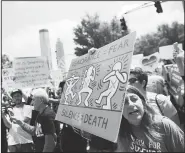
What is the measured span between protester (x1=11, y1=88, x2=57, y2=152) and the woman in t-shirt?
95cm

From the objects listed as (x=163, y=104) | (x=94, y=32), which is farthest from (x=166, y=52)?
(x=94, y=32)

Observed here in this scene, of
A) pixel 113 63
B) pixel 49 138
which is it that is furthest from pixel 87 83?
pixel 49 138

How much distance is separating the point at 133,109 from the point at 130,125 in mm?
175

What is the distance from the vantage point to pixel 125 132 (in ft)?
6.41

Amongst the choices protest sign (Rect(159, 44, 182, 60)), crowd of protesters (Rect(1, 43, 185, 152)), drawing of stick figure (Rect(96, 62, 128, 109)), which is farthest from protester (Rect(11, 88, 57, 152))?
protest sign (Rect(159, 44, 182, 60))

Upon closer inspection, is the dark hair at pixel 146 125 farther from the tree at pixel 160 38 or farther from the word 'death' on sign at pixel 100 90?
the tree at pixel 160 38

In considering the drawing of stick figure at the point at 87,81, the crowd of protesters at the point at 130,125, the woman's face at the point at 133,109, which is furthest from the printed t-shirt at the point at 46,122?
the woman's face at the point at 133,109

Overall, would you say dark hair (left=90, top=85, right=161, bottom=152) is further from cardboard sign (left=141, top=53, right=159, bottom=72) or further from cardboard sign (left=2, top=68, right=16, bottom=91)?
cardboard sign (left=141, top=53, right=159, bottom=72)

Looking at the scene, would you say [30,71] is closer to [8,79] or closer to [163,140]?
[8,79]

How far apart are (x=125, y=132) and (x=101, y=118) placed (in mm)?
607

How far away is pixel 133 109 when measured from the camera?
5.93 ft

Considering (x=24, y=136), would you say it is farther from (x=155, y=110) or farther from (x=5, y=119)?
(x=155, y=110)

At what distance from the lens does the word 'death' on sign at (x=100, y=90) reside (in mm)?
1307

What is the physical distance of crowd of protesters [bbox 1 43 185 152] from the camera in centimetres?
180
